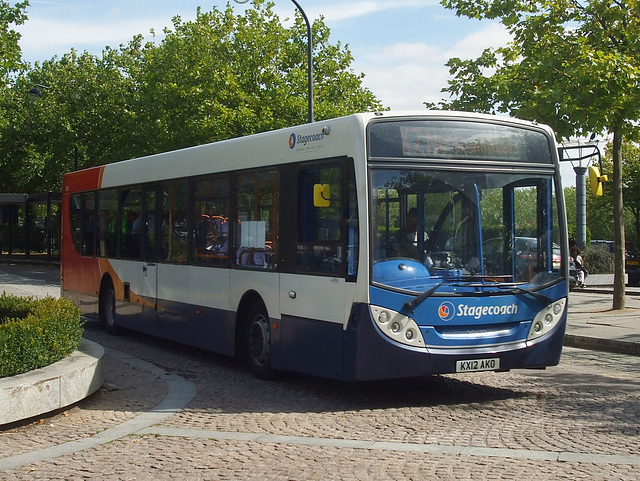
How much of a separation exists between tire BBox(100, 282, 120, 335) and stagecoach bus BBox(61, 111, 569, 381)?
193 inches

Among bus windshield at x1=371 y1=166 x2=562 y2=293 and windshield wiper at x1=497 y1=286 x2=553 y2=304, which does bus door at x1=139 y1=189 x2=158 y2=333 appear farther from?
windshield wiper at x1=497 y1=286 x2=553 y2=304

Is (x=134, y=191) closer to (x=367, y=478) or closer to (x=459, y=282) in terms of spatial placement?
(x=459, y=282)

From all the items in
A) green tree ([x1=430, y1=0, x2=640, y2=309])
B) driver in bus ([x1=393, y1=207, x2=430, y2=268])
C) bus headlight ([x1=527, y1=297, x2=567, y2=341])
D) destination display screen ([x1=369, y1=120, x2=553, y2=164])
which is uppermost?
green tree ([x1=430, y1=0, x2=640, y2=309])

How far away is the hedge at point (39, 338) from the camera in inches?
306

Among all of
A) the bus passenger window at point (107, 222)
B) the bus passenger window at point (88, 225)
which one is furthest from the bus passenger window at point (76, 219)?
the bus passenger window at point (107, 222)

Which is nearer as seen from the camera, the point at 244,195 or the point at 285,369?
the point at 285,369

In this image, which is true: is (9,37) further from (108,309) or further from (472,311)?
(472,311)

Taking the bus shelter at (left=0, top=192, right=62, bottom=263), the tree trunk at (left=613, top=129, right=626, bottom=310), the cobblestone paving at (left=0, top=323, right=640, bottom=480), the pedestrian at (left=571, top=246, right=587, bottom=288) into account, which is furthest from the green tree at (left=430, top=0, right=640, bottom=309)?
the bus shelter at (left=0, top=192, right=62, bottom=263)

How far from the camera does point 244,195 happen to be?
10.6 metres

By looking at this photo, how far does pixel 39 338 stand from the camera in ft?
26.8

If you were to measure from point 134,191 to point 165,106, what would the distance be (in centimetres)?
2045

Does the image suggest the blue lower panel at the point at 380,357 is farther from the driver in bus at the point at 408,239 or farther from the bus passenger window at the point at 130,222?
the bus passenger window at the point at 130,222

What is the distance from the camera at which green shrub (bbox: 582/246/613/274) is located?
117 feet

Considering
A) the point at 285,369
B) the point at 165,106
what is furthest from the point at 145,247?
the point at 165,106
